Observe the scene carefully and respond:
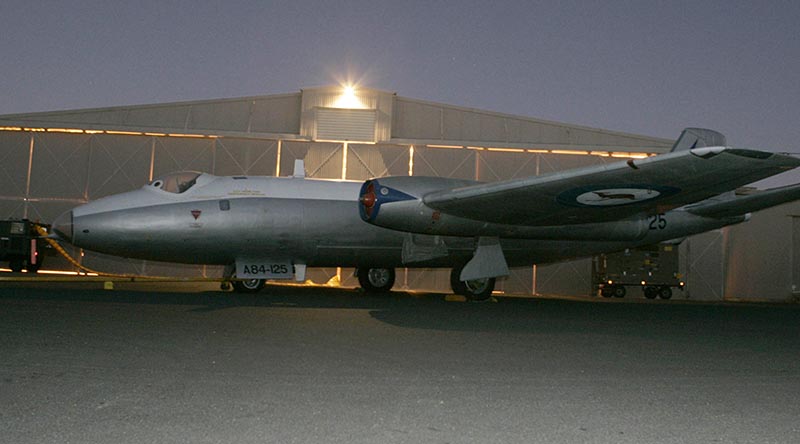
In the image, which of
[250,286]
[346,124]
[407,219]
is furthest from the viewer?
[346,124]

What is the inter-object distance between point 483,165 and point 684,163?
1412 centimetres

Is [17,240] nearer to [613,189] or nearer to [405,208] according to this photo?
[405,208]

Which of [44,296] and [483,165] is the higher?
[483,165]

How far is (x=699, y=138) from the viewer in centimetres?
1328

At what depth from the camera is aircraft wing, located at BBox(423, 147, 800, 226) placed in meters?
8.73

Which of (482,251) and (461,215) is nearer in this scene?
(461,215)

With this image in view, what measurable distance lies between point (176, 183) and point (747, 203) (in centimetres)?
1349

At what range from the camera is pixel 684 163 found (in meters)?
8.96

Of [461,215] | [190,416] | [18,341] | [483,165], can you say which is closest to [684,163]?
[461,215]

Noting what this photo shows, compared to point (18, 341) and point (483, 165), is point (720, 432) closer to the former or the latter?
point (18, 341)

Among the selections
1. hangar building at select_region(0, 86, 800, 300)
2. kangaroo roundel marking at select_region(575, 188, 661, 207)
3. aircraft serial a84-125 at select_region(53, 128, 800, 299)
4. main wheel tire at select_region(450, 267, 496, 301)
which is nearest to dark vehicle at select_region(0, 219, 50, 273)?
hangar building at select_region(0, 86, 800, 300)

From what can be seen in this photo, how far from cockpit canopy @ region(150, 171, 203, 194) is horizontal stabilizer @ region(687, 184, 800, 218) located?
12.6 meters

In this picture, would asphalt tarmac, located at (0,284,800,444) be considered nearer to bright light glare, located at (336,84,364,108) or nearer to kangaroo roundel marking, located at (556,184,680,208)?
kangaroo roundel marking, located at (556,184,680,208)

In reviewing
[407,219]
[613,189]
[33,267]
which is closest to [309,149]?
[33,267]
